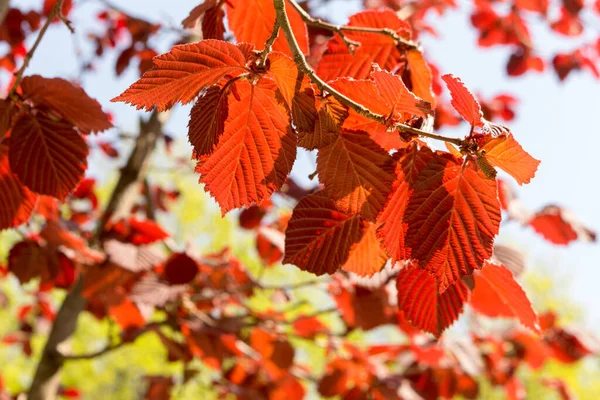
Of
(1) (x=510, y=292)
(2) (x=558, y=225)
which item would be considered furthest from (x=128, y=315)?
(1) (x=510, y=292)

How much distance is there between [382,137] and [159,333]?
1502 millimetres

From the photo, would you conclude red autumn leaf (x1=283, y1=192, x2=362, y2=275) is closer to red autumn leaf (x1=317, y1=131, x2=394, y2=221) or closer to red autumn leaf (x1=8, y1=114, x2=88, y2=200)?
red autumn leaf (x1=317, y1=131, x2=394, y2=221)

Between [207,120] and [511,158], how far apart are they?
1.15ft

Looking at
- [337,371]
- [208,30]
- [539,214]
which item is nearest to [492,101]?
[539,214]

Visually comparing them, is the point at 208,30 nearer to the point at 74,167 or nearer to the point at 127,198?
the point at 74,167

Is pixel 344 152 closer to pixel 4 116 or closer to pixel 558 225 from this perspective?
pixel 4 116

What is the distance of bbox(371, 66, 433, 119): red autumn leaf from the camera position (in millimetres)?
631

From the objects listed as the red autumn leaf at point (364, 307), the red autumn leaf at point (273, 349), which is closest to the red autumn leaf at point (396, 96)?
the red autumn leaf at point (364, 307)

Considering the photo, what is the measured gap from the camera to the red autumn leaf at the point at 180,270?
1.90m

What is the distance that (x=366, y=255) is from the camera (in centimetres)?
83

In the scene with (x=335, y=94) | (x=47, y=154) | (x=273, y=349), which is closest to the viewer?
(x=335, y=94)

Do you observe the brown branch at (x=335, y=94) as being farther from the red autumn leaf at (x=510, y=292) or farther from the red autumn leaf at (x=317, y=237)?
the red autumn leaf at (x=510, y=292)

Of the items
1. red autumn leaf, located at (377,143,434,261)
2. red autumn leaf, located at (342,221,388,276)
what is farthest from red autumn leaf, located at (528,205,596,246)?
red autumn leaf, located at (377,143,434,261)

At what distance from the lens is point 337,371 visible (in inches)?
97.0
